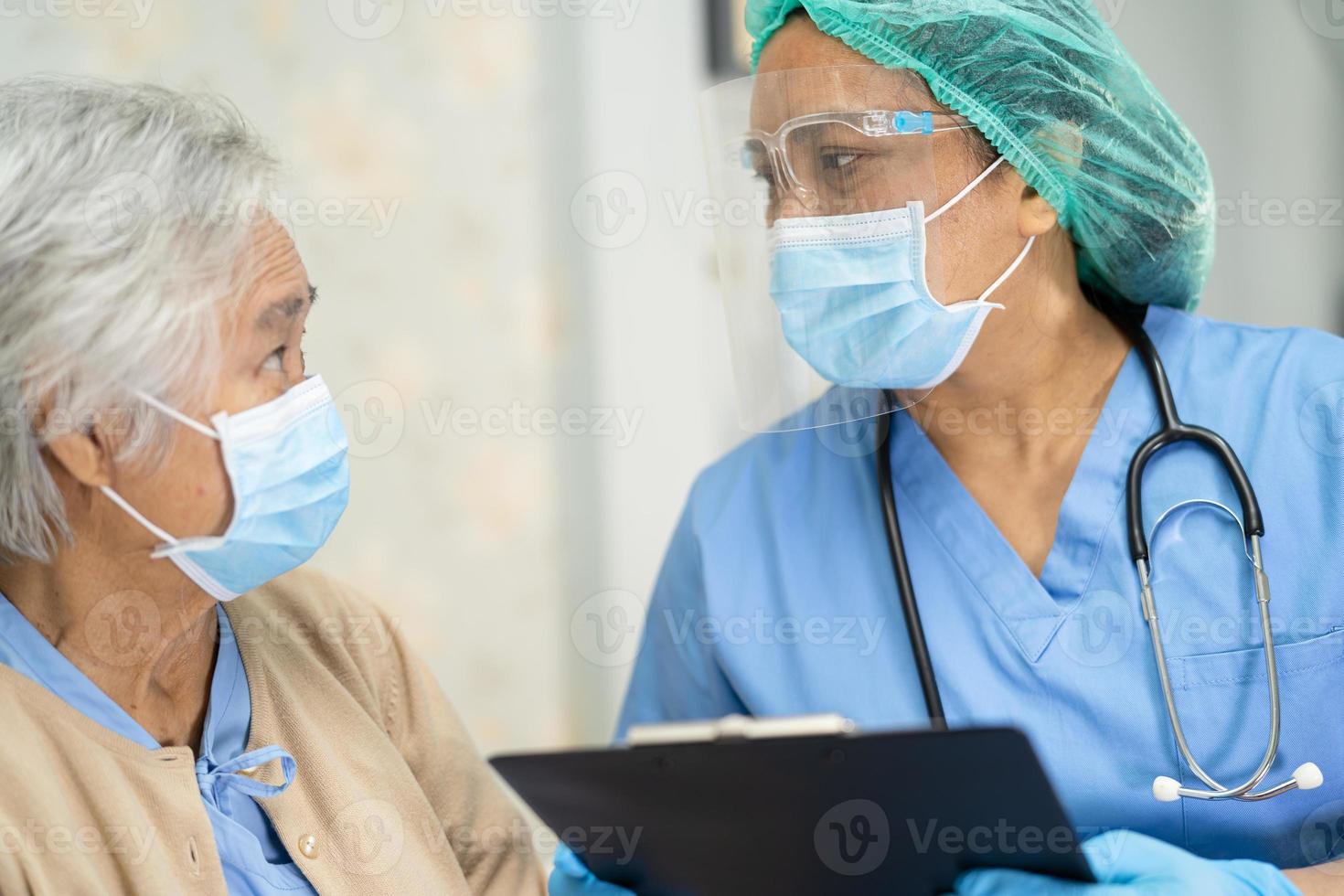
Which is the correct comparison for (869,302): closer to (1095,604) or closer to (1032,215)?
(1032,215)

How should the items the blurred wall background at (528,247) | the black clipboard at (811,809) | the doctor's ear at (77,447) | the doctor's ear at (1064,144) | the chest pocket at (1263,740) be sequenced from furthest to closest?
1. the blurred wall background at (528,247)
2. the doctor's ear at (1064,144)
3. the chest pocket at (1263,740)
4. the doctor's ear at (77,447)
5. the black clipboard at (811,809)

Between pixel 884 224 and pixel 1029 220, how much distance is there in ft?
0.57

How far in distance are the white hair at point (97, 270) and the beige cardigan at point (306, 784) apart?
21 centimetres

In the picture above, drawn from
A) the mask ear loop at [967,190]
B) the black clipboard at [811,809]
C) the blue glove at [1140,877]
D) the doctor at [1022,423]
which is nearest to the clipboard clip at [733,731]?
the black clipboard at [811,809]

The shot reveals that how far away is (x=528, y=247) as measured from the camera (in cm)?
222

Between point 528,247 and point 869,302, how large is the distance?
1.07m

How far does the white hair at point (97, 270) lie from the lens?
1.00 meters

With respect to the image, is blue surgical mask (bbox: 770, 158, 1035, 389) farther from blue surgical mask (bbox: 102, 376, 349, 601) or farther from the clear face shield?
blue surgical mask (bbox: 102, 376, 349, 601)

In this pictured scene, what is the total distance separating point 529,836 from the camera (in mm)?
1410

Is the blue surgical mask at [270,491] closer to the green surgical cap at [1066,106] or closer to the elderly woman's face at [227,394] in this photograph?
the elderly woman's face at [227,394]

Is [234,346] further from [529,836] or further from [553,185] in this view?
[553,185]

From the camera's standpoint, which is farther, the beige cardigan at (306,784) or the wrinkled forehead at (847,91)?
the wrinkled forehead at (847,91)

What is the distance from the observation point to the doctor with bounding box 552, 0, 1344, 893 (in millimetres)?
1200

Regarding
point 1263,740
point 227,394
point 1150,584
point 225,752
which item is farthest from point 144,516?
point 1263,740
